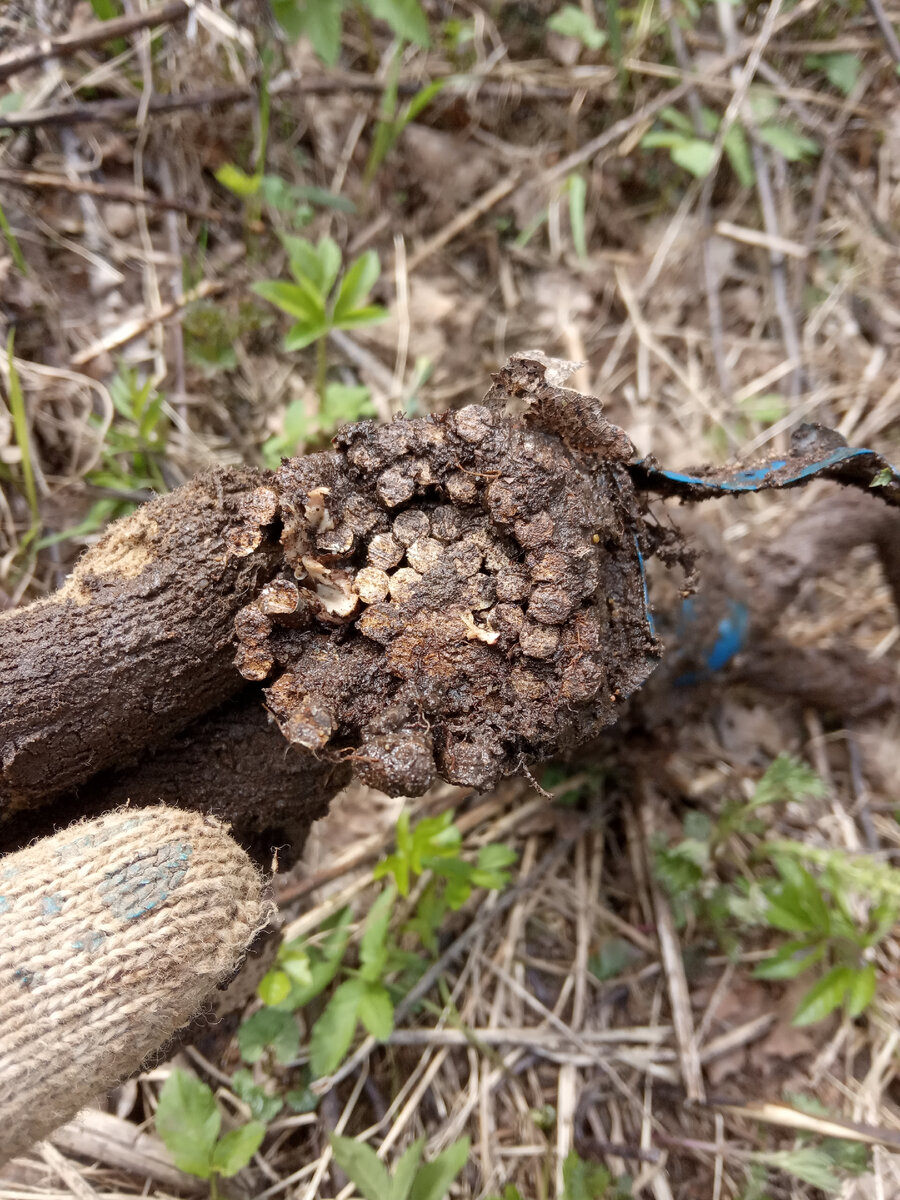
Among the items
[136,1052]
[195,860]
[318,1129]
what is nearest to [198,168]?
[195,860]

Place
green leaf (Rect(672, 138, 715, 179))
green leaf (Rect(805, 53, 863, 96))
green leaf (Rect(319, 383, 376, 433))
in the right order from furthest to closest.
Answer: green leaf (Rect(805, 53, 863, 96)) < green leaf (Rect(672, 138, 715, 179)) < green leaf (Rect(319, 383, 376, 433))

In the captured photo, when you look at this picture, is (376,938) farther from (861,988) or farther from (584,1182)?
(861,988)

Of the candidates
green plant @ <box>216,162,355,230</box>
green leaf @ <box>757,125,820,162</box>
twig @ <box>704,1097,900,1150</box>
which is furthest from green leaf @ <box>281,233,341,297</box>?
twig @ <box>704,1097,900,1150</box>

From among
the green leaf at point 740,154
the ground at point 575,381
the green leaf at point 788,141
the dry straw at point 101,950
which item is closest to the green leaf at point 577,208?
the ground at point 575,381

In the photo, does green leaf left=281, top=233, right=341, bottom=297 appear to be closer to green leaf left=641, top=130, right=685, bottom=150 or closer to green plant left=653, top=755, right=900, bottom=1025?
green leaf left=641, top=130, right=685, bottom=150

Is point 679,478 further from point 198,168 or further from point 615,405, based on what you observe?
point 198,168

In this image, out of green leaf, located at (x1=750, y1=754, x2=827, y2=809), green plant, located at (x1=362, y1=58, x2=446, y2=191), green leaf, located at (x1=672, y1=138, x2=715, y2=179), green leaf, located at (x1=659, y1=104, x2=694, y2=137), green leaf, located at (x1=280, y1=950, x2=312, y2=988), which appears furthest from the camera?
green leaf, located at (x1=659, y1=104, x2=694, y2=137)
